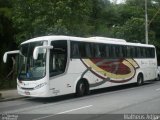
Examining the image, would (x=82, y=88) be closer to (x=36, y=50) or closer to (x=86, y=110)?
(x=36, y=50)

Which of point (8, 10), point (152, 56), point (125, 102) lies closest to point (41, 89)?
point (125, 102)

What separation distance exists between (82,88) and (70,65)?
1.76 meters

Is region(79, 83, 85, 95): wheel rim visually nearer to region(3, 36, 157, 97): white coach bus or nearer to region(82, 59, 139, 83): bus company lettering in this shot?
region(3, 36, 157, 97): white coach bus

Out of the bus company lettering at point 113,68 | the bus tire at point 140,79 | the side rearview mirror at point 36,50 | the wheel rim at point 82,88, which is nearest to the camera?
the side rearview mirror at point 36,50

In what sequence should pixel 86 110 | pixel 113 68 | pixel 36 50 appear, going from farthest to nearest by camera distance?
pixel 113 68 → pixel 36 50 → pixel 86 110

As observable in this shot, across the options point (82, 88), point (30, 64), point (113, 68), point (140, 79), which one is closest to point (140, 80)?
point (140, 79)

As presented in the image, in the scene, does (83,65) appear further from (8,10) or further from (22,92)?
(8,10)

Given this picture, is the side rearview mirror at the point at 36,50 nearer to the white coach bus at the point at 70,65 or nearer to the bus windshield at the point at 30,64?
the white coach bus at the point at 70,65

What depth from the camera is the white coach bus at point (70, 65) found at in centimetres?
1666

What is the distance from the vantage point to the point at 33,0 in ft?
81.9

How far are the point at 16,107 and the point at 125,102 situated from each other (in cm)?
496

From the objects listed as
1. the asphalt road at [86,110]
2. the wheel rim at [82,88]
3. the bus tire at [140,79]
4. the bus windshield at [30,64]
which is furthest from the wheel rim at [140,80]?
the bus windshield at [30,64]

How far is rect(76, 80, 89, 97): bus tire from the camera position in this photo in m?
18.8

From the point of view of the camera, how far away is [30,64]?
56.1ft
